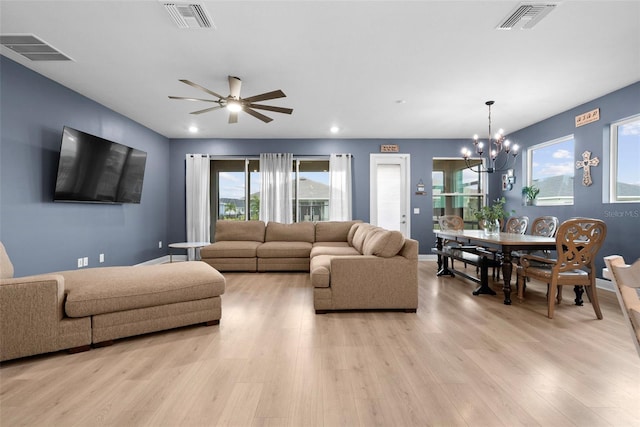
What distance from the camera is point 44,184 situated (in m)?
3.47

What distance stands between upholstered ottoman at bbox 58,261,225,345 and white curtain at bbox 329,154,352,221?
3.91 m

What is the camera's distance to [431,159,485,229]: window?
650cm

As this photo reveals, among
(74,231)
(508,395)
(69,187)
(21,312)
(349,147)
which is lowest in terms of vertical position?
(508,395)

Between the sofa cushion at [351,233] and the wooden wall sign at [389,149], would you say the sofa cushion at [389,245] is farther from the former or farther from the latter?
the wooden wall sign at [389,149]

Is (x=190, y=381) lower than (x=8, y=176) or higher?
lower

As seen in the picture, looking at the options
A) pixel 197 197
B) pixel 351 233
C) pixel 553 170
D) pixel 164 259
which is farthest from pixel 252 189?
pixel 553 170

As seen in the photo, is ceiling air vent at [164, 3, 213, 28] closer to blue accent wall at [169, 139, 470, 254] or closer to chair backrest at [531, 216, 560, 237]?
blue accent wall at [169, 139, 470, 254]

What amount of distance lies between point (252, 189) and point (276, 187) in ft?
2.00

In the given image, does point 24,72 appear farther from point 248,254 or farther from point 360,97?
point 360,97

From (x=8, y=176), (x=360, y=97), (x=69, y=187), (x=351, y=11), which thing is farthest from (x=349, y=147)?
(x=8, y=176)

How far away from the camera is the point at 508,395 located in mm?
1610

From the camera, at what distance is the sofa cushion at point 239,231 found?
5668 mm

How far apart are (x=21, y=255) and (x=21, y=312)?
1.84 meters

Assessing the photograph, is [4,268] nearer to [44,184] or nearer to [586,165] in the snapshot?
[44,184]
